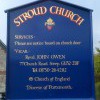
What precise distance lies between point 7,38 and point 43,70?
2.78ft

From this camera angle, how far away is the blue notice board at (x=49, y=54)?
7008mm

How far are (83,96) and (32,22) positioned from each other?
5.21 ft

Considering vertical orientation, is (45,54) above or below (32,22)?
below

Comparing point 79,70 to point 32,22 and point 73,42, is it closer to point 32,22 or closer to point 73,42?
point 73,42

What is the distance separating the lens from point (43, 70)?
7.02m

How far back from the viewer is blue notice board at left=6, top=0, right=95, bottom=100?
701 centimetres

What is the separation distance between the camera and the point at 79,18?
7141 millimetres

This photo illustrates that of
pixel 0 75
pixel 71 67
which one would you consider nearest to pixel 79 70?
pixel 71 67

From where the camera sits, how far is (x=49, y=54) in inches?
278

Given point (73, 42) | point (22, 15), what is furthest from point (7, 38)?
point (73, 42)

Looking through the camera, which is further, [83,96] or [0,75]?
[0,75]

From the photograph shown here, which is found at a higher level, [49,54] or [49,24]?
[49,24]

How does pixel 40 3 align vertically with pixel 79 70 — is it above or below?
above

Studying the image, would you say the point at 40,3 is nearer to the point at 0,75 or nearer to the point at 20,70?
the point at 20,70
